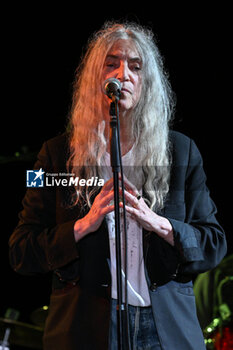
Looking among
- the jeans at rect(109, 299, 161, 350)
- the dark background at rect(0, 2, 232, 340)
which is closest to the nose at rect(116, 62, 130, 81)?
the jeans at rect(109, 299, 161, 350)

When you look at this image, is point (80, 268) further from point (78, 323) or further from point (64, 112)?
point (64, 112)

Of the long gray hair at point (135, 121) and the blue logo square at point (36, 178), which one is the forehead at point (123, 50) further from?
the blue logo square at point (36, 178)

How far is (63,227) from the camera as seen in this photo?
5.25ft

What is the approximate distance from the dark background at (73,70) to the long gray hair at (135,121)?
0.85 m

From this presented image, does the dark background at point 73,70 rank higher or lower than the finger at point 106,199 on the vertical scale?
higher

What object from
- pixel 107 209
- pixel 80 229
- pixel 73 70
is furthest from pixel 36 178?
pixel 73 70

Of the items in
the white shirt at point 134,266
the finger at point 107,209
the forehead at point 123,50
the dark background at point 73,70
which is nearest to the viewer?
the finger at point 107,209

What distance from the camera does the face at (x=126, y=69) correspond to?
1796 millimetres

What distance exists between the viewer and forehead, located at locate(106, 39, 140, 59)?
1895 millimetres

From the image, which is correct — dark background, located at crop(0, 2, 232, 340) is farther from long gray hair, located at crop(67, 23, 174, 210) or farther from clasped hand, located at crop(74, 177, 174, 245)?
clasped hand, located at crop(74, 177, 174, 245)

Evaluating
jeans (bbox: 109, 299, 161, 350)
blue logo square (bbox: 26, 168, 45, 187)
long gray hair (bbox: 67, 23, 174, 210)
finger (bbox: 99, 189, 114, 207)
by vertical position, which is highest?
long gray hair (bbox: 67, 23, 174, 210)

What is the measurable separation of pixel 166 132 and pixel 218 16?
55.6 inches

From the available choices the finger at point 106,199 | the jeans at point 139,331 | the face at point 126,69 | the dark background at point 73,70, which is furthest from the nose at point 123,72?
the dark background at point 73,70

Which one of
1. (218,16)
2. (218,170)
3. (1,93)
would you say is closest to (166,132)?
(218,170)
